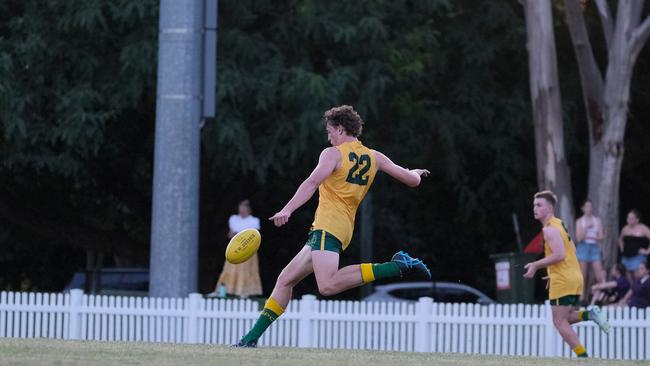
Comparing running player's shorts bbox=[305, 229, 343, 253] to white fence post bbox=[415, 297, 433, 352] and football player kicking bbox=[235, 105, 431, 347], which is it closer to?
football player kicking bbox=[235, 105, 431, 347]

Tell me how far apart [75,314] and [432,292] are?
1183 cm

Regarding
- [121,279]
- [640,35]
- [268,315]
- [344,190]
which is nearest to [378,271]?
[344,190]

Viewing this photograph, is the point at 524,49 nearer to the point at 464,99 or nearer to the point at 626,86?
the point at 464,99

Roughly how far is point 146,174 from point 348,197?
16996mm

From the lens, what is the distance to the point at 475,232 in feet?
120

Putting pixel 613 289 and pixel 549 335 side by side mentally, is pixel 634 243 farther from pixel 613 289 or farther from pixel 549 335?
pixel 549 335

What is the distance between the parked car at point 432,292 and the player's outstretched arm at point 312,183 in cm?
1815

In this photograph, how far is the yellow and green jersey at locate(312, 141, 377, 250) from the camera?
463 inches

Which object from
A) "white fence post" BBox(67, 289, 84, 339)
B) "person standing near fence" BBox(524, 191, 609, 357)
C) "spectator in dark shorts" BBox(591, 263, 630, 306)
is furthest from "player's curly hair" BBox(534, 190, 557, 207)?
"white fence post" BBox(67, 289, 84, 339)

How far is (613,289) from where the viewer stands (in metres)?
21.8

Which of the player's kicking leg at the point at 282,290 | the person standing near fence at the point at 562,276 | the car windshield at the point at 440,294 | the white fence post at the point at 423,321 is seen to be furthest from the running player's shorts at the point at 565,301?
the car windshield at the point at 440,294

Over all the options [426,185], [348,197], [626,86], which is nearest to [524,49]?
[626,86]

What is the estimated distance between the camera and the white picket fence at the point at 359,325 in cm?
1944

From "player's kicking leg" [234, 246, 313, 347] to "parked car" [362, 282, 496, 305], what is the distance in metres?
17.5
